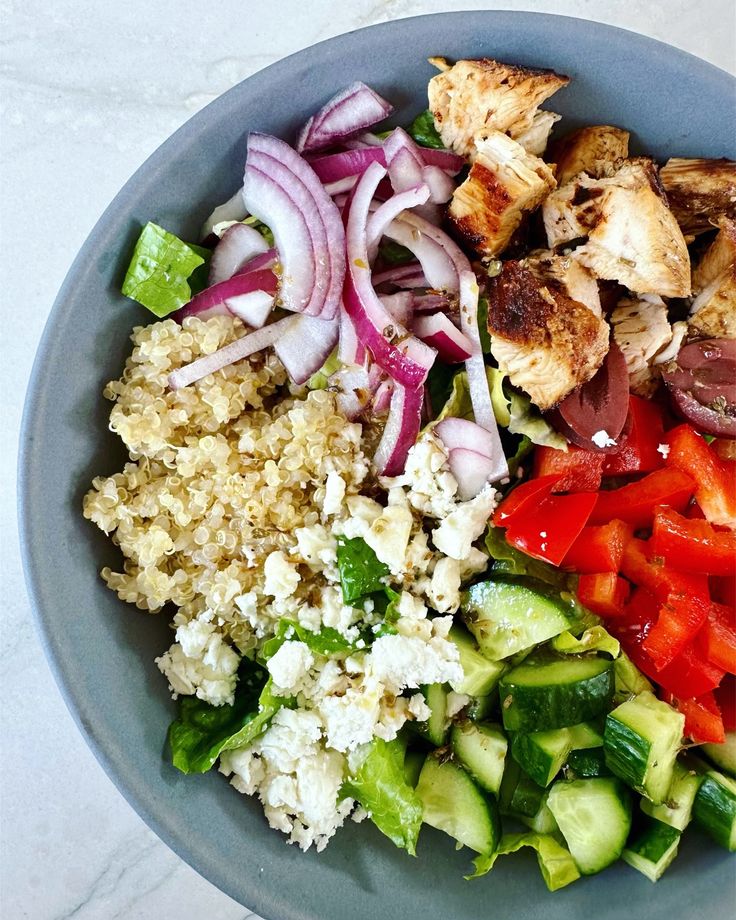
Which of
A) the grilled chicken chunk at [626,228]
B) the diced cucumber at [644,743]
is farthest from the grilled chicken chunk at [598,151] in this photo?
the diced cucumber at [644,743]

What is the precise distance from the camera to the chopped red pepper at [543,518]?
177 centimetres

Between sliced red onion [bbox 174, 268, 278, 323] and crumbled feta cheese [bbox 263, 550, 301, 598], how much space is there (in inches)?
21.4

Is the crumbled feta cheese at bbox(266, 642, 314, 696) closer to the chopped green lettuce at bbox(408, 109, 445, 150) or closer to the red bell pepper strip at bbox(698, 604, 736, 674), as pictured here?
the red bell pepper strip at bbox(698, 604, 736, 674)

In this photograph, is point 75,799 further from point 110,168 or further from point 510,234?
point 510,234

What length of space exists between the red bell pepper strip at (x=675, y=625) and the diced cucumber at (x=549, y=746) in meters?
0.23

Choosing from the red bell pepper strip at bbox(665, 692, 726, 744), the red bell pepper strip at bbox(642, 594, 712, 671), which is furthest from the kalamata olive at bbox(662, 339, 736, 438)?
the red bell pepper strip at bbox(665, 692, 726, 744)

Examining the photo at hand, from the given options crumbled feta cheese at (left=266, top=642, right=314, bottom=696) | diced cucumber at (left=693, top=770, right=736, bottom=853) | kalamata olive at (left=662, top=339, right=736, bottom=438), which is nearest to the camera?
crumbled feta cheese at (left=266, top=642, right=314, bottom=696)

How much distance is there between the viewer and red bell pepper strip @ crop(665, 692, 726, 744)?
1.85 m

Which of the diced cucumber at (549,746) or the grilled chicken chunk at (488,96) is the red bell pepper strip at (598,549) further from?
the grilled chicken chunk at (488,96)

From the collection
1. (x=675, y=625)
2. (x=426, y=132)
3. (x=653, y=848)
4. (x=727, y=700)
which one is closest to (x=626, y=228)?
(x=426, y=132)

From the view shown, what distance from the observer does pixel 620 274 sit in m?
1.84

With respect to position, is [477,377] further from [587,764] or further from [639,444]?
[587,764]

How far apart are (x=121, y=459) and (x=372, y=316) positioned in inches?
25.2

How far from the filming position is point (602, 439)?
183cm
